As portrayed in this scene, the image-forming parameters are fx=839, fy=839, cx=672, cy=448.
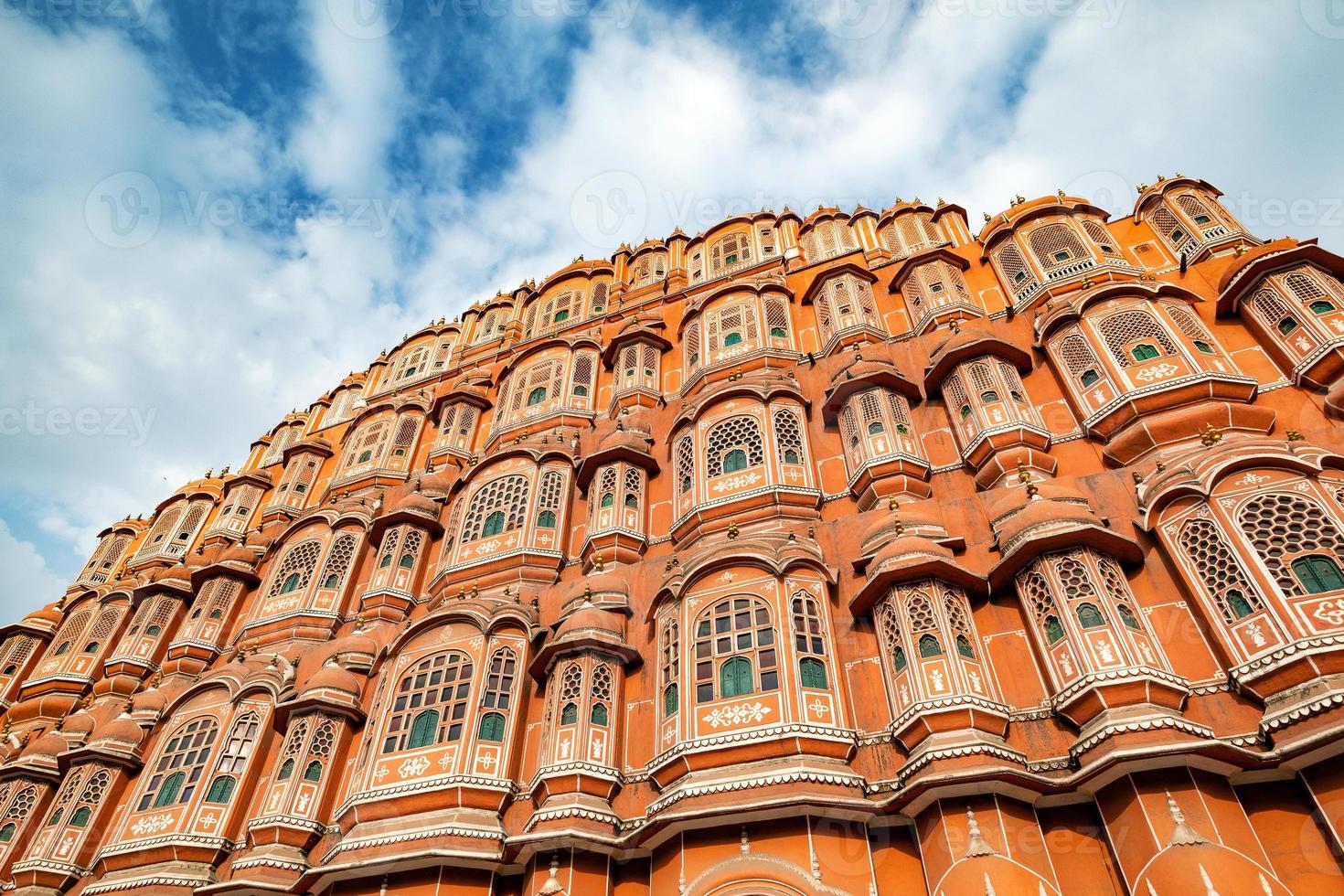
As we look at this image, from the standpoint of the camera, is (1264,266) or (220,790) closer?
(1264,266)

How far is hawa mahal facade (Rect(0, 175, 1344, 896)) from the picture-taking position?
11.4 metres

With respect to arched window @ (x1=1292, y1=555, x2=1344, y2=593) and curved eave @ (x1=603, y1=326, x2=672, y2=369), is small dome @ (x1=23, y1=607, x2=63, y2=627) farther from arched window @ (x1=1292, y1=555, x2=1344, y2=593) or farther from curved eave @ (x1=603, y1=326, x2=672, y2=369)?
arched window @ (x1=1292, y1=555, x2=1344, y2=593)

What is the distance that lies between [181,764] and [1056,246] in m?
24.4

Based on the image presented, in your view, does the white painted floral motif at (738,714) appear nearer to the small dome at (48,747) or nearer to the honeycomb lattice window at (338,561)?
the honeycomb lattice window at (338,561)

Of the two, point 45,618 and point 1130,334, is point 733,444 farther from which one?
point 45,618

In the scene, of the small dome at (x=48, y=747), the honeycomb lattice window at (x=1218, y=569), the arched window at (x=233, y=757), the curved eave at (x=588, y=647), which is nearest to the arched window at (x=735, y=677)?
the curved eave at (x=588, y=647)

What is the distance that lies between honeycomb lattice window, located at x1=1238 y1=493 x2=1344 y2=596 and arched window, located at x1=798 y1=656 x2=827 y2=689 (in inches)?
262

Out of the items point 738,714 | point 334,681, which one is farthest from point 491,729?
point 738,714

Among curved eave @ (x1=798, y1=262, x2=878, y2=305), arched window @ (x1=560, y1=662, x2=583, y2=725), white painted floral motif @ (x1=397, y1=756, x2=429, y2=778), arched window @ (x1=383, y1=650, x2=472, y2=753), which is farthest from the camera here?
curved eave @ (x1=798, y1=262, x2=878, y2=305)

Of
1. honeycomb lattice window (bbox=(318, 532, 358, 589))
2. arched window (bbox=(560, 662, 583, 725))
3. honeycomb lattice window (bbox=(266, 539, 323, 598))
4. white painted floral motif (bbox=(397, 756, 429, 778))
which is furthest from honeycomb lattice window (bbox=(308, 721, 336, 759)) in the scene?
honeycomb lattice window (bbox=(266, 539, 323, 598))

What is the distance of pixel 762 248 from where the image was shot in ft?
96.9

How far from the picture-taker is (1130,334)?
17312 mm

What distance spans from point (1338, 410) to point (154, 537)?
36799 millimetres

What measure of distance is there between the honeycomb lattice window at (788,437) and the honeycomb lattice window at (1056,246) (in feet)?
27.0
